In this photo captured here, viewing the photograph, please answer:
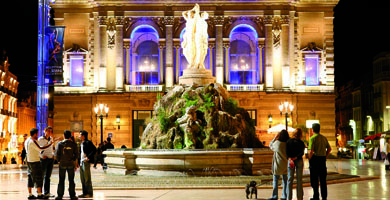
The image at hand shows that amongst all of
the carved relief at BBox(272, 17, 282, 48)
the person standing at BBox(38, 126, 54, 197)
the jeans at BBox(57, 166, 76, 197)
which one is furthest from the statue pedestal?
the carved relief at BBox(272, 17, 282, 48)

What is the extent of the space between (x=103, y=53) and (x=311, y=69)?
19.1 meters

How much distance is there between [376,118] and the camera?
88.1 meters

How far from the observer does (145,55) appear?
2517 inches

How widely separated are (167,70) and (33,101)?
59.7 m

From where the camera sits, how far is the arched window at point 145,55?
63.4 metres

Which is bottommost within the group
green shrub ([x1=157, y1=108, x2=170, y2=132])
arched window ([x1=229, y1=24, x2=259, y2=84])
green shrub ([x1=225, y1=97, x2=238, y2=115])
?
green shrub ([x1=157, y1=108, x2=170, y2=132])

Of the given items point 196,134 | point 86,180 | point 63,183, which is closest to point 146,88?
point 196,134

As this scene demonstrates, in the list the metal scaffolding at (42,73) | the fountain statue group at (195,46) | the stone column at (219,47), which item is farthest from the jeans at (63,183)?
the stone column at (219,47)

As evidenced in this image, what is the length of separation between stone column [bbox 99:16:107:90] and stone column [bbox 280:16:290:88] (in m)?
16.0

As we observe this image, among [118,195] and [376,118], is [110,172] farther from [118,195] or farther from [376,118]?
[376,118]

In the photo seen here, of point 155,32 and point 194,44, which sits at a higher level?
point 155,32

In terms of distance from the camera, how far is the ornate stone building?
203 feet

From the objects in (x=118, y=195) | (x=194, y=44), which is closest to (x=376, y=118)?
(x=194, y=44)

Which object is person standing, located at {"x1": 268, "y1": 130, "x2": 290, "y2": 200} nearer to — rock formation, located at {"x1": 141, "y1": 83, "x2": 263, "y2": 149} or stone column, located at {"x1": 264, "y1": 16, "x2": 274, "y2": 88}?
rock formation, located at {"x1": 141, "y1": 83, "x2": 263, "y2": 149}
